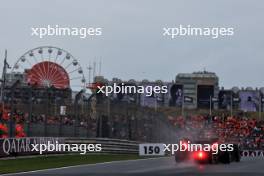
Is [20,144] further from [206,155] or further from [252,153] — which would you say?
[252,153]

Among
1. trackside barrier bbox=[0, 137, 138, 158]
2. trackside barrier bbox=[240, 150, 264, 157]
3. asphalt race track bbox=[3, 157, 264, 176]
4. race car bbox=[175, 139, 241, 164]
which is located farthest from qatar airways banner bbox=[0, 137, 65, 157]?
trackside barrier bbox=[240, 150, 264, 157]

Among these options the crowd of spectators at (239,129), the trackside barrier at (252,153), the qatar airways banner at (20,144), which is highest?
the crowd of spectators at (239,129)

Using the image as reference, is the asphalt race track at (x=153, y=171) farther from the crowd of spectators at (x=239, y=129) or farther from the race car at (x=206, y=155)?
the crowd of spectators at (x=239, y=129)

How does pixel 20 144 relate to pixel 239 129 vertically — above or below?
below

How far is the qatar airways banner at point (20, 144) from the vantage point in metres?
25.2

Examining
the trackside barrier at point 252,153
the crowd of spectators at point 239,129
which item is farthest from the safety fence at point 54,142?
the trackside barrier at point 252,153

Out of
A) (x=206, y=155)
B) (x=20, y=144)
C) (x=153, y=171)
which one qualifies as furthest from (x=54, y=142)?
(x=153, y=171)

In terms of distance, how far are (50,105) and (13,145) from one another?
2.28 meters

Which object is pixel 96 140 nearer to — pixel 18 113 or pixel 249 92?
pixel 18 113

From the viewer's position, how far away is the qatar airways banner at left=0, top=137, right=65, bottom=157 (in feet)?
82.6

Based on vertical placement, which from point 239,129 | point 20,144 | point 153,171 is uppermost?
point 239,129

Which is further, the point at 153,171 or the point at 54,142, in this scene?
the point at 54,142

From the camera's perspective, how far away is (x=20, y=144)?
2655 cm

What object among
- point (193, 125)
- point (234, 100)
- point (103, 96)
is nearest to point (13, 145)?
point (103, 96)
